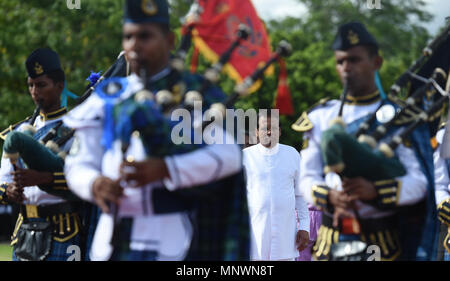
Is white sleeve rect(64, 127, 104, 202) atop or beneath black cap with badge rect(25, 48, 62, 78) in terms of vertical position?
beneath

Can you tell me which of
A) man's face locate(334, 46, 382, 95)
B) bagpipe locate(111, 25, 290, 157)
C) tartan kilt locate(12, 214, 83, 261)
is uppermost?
man's face locate(334, 46, 382, 95)

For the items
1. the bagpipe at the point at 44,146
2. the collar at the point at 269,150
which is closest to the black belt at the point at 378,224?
the bagpipe at the point at 44,146

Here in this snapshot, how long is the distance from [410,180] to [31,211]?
149 inches

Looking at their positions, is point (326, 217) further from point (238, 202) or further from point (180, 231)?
point (180, 231)

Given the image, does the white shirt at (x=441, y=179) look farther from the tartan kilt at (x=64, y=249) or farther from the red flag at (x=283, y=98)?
the tartan kilt at (x=64, y=249)

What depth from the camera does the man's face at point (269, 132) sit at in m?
7.60

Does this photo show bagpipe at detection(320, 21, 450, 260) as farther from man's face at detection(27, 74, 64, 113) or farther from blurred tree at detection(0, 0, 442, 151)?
blurred tree at detection(0, 0, 442, 151)

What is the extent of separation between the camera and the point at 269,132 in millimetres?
7617

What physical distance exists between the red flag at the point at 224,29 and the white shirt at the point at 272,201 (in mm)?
2914

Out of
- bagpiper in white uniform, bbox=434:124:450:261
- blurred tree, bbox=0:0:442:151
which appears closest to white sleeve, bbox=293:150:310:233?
bagpiper in white uniform, bbox=434:124:450:261

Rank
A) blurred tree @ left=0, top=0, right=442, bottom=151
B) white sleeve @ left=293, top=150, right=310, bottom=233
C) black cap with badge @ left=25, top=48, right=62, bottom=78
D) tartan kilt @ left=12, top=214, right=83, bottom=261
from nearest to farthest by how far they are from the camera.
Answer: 1. tartan kilt @ left=12, top=214, right=83, bottom=261
2. black cap with badge @ left=25, top=48, right=62, bottom=78
3. white sleeve @ left=293, top=150, right=310, bottom=233
4. blurred tree @ left=0, top=0, right=442, bottom=151

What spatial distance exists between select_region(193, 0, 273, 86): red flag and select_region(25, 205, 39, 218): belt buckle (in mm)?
2945

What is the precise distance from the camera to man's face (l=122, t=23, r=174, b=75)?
4070 millimetres

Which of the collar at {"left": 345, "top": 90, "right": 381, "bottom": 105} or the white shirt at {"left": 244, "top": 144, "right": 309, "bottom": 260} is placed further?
the white shirt at {"left": 244, "top": 144, "right": 309, "bottom": 260}
